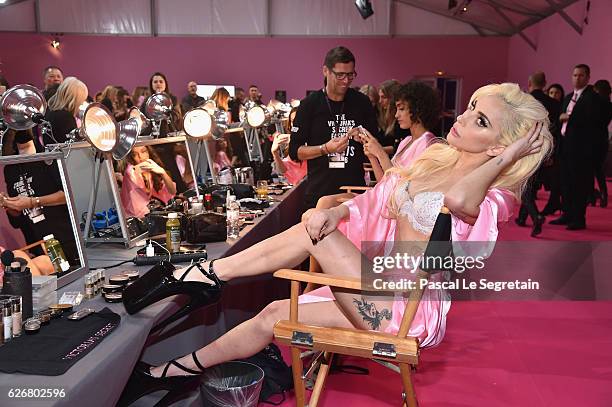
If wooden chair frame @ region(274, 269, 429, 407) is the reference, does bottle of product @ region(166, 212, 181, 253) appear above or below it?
above

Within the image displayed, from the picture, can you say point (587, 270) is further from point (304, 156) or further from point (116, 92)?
point (116, 92)

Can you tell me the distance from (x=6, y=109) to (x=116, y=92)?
163 inches

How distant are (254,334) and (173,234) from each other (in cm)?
53

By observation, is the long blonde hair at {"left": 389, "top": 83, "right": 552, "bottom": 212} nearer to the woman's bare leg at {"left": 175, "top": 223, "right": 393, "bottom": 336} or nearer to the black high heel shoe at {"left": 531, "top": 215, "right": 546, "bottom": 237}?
the woman's bare leg at {"left": 175, "top": 223, "right": 393, "bottom": 336}

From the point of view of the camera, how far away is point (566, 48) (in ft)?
38.5

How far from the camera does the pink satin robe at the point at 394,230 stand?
196 centimetres

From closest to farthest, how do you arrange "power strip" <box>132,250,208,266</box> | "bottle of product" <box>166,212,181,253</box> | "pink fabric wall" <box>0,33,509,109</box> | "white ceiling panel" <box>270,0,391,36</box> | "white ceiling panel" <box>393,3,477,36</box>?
"power strip" <box>132,250,208,266</box> → "bottle of product" <box>166,212,181,253</box> → "white ceiling panel" <box>270,0,391,36</box> → "white ceiling panel" <box>393,3,477,36</box> → "pink fabric wall" <box>0,33,509,109</box>

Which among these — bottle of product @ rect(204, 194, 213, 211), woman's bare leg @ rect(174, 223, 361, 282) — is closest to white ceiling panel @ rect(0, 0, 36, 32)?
bottle of product @ rect(204, 194, 213, 211)

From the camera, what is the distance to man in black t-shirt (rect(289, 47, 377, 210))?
10.8 ft

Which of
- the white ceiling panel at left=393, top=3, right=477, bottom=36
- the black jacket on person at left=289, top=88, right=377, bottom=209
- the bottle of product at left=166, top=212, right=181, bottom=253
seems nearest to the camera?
the bottle of product at left=166, top=212, right=181, bottom=253

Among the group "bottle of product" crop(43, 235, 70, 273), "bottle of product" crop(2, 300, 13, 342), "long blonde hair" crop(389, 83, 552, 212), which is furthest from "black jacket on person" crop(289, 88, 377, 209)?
"bottle of product" crop(2, 300, 13, 342)

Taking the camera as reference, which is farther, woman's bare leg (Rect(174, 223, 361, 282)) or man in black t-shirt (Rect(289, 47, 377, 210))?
man in black t-shirt (Rect(289, 47, 377, 210))

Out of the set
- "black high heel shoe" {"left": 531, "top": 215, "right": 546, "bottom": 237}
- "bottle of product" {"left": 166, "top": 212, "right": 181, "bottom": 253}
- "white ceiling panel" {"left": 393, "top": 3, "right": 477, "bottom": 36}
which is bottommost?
"black high heel shoe" {"left": 531, "top": 215, "right": 546, "bottom": 237}

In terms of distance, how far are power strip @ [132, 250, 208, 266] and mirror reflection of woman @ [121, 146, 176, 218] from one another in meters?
0.48
